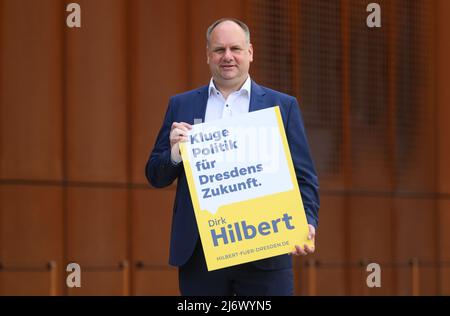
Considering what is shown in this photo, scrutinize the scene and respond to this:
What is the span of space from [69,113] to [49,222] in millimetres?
803

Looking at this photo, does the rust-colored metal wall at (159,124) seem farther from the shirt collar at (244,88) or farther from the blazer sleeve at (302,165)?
the blazer sleeve at (302,165)

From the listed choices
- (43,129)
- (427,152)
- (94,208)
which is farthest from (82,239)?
(427,152)

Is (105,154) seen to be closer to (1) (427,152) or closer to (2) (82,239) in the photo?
(2) (82,239)

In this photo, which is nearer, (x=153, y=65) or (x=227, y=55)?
(x=227, y=55)

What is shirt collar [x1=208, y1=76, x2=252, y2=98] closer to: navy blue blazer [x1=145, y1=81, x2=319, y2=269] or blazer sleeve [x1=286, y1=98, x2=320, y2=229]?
navy blue blazer [x1=145, y1=81, x2=319, y2=269]

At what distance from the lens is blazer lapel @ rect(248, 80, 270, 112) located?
9.56 ft

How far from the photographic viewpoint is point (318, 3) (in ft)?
26.8

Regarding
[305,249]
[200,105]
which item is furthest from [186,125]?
[305,249]

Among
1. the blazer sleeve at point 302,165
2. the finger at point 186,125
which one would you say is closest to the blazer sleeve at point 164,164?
the finger at point 186,125

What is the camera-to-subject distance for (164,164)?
9.32ft

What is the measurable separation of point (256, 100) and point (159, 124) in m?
4.42

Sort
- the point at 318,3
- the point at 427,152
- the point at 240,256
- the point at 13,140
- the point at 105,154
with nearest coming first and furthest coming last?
the point at 240,256 → the point at 13,140 → the point at 105,154 → the point at 318,3 → the point at 427,152

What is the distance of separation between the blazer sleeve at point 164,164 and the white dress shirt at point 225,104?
13cm

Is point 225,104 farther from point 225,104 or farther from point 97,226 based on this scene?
point 97,226
